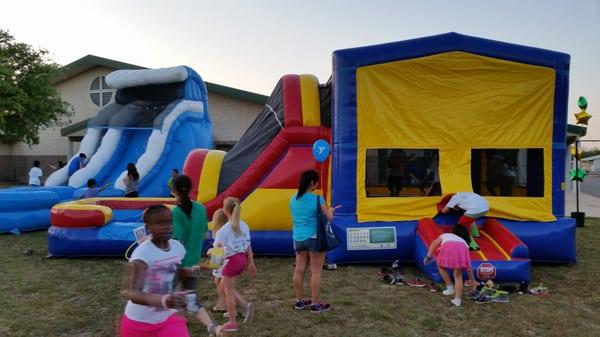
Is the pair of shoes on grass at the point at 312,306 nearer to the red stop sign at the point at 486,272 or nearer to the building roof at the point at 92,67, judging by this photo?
the red stop sign at the point at 486,272

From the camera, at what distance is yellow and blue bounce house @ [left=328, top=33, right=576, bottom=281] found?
637 cm

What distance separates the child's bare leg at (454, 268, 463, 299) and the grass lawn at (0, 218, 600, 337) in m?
0.13

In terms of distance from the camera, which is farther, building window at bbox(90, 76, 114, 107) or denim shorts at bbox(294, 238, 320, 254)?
building window at bbox(90, 76, 114, 107)

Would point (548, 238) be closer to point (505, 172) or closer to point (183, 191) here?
point (505, 172)

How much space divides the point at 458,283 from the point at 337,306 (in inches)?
47.5

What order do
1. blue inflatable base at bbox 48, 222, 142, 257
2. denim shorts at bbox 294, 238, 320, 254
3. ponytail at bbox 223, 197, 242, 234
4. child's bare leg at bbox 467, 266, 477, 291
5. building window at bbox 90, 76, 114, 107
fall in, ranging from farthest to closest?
building window at bbox 90, 76, 114, 107
blue inflatable base at bbox 48, 222, 142, 257
child's bare leg at bbox 467, 266, 477, 291
denim shorts at bbox 294, 238, 320, 254
ponytail at bbox 223, 197, 242, 234

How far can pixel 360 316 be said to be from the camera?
4.43 meters

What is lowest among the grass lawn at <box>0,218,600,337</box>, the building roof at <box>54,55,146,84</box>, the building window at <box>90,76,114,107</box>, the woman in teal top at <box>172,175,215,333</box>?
the grass lawn at <box>0,218,600,337</box>

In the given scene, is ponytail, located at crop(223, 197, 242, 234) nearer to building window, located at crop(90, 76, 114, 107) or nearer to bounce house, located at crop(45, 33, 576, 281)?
bounce house, located at crop(45, 33, 576, 281)

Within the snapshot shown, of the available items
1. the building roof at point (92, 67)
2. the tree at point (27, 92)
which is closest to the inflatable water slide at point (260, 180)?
the building roof at point (92, 67)

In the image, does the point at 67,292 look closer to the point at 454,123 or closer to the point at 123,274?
the point at 123,274

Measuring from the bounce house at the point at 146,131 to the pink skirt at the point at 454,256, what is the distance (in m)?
8.24

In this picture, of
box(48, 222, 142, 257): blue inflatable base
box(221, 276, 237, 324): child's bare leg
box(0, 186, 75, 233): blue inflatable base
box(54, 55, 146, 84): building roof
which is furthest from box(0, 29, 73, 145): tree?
box(221, 276, 237, 324): child's bare leg

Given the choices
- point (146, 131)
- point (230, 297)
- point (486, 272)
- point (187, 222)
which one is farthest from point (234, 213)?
point (146, 131)
